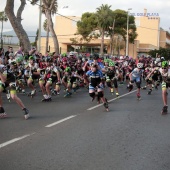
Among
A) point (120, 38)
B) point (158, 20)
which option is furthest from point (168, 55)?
point (158, 20)

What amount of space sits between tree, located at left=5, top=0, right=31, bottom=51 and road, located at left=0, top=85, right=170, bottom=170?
14.6 metres

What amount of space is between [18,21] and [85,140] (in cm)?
2058

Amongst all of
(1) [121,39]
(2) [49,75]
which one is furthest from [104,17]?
(2) [49,75]

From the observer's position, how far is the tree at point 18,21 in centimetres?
2600

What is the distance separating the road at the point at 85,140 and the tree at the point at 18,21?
14.6 meters

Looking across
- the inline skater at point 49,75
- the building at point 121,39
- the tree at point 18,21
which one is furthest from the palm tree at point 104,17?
the inline skater at point 49,75

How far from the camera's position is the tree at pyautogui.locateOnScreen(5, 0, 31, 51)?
25998 millimetres

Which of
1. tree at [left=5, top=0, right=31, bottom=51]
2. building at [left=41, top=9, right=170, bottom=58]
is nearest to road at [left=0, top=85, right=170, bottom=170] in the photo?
tree at [left=5, top=0, right=31, bottom=51]

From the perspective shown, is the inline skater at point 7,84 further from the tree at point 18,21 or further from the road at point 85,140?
→ the tree at point 18,21

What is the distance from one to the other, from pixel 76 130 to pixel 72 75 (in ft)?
32.6

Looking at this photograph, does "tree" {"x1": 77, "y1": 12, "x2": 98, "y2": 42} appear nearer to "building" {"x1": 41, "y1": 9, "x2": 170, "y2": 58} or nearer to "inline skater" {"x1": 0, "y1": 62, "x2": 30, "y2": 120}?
"building" {"x1": 41, "y1": 9, "x2": 170, "y2": 58}

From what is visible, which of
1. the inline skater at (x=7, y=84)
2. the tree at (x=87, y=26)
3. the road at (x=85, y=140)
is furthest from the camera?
the tree at (x=87, y=26)

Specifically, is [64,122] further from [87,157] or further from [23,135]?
[87,157]

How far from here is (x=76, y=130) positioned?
29.7 ft
